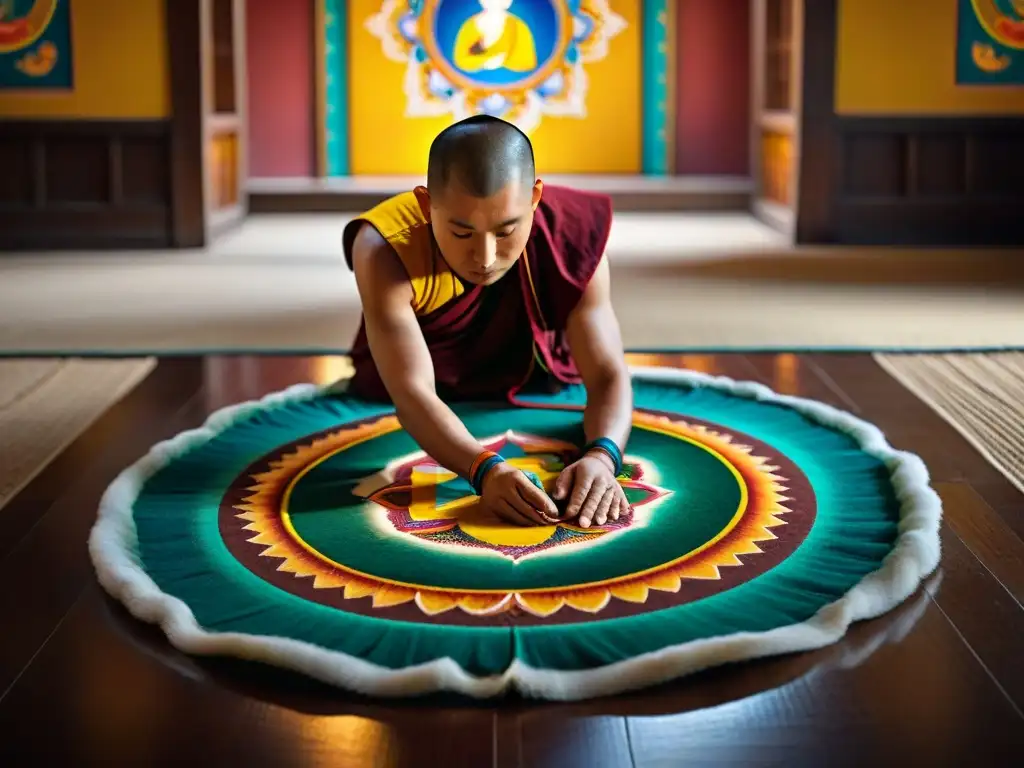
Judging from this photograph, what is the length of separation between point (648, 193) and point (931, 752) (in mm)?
4696

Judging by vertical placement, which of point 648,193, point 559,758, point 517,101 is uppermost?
point 517,101

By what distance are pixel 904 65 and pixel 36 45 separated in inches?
122

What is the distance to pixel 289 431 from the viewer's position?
85.7 inches

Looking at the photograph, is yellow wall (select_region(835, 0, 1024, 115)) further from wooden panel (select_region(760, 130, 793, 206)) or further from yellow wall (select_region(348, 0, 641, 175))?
yellow wall (select_region(348, 0, 641, 175))

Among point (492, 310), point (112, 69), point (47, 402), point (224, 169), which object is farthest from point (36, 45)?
point (492, 310)

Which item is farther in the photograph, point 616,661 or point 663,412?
point 663,412

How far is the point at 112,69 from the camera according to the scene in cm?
464

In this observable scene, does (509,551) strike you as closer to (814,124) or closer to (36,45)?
(814,124)

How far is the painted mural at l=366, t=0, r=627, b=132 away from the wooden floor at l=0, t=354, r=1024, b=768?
4.80 metres

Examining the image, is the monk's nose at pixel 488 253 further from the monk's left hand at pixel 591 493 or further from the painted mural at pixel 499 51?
the painted mural at pixel 499 51

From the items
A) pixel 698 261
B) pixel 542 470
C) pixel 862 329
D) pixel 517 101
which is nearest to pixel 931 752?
pixel 542 470

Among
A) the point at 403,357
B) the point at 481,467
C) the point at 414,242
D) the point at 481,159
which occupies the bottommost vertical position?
the point at 481,467

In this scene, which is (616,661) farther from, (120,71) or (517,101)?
(517,101)

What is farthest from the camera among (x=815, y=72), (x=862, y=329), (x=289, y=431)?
(x=815, y=72)
